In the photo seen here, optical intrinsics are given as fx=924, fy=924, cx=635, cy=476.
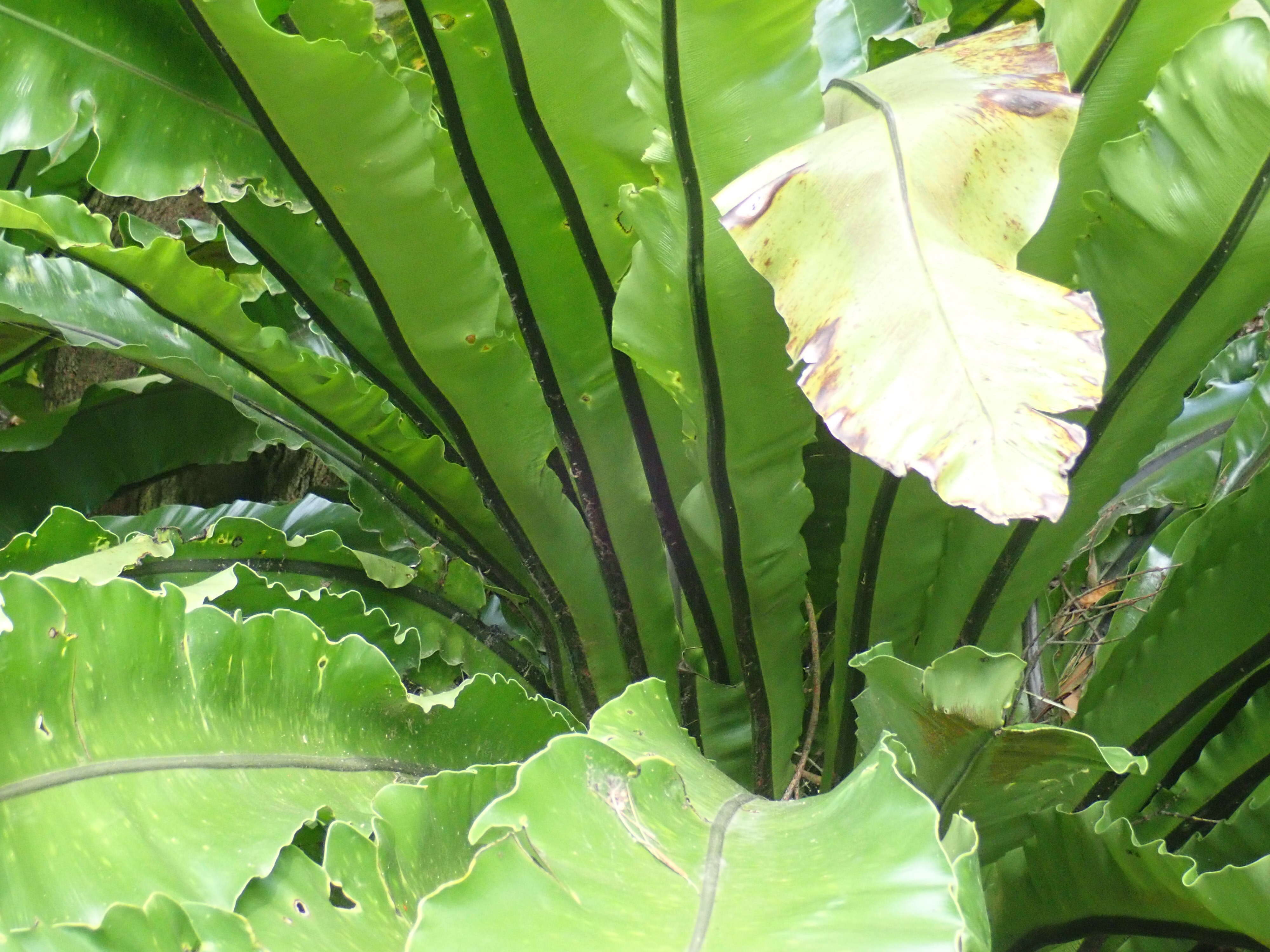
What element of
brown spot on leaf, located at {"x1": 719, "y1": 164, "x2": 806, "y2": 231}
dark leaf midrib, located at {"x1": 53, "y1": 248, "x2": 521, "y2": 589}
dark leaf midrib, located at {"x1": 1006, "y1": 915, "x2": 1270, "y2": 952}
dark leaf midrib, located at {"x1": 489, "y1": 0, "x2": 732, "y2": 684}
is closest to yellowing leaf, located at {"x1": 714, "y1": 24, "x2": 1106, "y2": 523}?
brown spot on leaf, located at {"x1": 719, "y1": 164, "x2": 806, "y2": 231}

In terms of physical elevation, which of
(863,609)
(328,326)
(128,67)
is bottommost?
(863,609)

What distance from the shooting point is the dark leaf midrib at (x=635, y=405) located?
52 centimetres

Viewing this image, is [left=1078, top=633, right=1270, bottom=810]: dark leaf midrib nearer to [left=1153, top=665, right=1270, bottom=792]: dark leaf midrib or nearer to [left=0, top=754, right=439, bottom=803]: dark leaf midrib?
[left=1153, top=665, right=1270, bottom=792]: dark leaf midrib

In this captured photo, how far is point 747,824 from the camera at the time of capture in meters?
0.38

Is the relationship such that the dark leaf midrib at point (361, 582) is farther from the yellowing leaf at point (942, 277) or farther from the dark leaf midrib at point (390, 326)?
the yellowing leaf at point (942, 277)

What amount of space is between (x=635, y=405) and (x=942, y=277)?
0.29 m

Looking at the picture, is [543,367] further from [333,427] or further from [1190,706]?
[1190,706]

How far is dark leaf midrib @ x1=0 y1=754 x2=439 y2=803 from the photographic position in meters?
0.36

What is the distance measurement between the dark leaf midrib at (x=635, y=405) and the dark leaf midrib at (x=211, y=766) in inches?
7.9

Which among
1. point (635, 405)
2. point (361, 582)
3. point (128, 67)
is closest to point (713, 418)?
point (635, 405)

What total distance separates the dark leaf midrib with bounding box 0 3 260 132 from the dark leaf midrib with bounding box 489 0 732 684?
20 centimetres

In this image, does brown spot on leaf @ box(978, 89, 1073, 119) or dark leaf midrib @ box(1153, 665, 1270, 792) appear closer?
brown spot on leaf @ box(978, 89, 1073, 119)

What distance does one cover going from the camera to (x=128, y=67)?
0.59 m

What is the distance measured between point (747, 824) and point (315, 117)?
43cm
